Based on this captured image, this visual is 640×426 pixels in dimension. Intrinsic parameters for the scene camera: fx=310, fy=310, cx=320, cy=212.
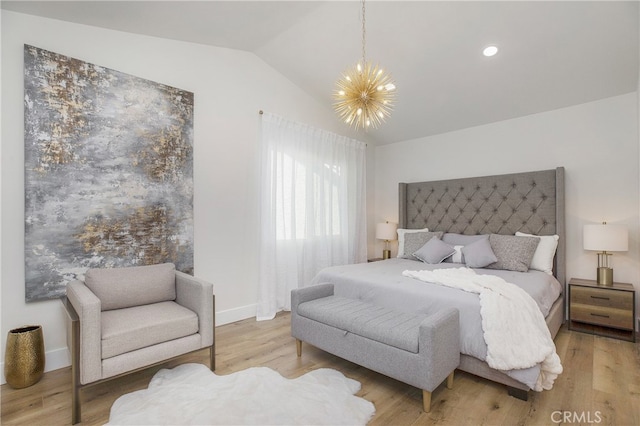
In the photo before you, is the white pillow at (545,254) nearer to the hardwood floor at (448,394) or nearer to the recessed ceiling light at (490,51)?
the hardwood floor at (448,394)

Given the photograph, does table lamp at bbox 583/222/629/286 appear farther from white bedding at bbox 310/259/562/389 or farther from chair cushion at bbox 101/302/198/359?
chair cushion at bbox 101/302/198/359

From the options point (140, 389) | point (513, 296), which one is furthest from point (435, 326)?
point (140, 389)

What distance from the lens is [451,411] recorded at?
6.11 feet

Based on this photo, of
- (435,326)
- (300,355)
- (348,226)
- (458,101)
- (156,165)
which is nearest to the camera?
(435,326)

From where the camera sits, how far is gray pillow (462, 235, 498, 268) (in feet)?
10.7

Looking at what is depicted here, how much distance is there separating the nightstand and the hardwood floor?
0.60ft

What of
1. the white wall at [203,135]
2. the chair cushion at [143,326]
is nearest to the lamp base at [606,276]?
the white wall at [203,135]

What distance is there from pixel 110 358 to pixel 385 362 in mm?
1719

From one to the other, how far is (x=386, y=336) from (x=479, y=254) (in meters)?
1.88

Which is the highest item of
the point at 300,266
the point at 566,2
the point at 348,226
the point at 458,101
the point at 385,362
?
the point at 566,2

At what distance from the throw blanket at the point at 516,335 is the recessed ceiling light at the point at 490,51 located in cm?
219

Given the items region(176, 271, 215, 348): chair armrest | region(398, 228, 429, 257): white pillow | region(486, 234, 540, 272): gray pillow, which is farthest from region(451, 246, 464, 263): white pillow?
region(176, 271, 215, 348): chair armrest

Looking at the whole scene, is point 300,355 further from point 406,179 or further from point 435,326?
point 406,179

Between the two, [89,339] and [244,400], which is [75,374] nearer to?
[89,339]
